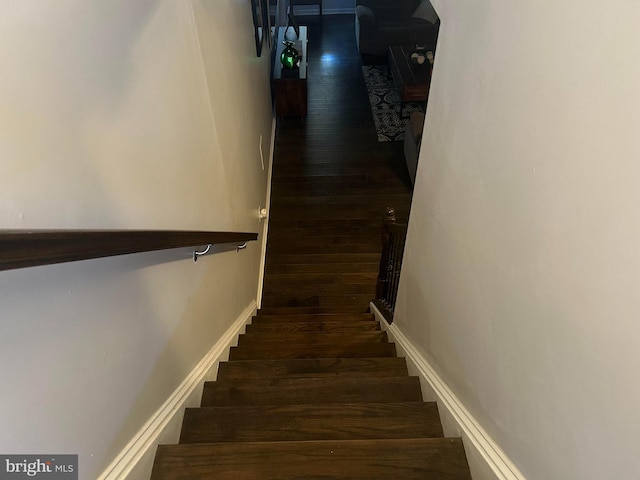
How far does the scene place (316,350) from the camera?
2.78 m

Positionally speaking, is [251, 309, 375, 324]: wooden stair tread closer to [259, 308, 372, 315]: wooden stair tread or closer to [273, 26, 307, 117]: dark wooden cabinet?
[259, 308, 372, 315]: wooden stair tread

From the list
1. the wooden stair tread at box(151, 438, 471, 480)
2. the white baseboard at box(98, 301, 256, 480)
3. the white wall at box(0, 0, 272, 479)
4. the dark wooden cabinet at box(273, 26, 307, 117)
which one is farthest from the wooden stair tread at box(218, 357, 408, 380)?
the dark wooden cabinet at box(273, 26, 307, 117)

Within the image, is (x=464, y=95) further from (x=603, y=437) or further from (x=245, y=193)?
(x=245, y=193)

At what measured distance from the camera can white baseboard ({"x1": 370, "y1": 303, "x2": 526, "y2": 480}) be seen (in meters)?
1.29

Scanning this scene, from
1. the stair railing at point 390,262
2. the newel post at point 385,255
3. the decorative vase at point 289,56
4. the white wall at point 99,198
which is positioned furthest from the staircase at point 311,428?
the decorative vase at point 289,56

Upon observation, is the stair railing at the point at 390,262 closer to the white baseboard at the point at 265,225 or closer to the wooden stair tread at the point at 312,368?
the wooden stair tread at the point at 312,368

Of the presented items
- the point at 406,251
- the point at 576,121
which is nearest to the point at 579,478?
the point at 576,121

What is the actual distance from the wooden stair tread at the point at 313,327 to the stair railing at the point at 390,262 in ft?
0.51

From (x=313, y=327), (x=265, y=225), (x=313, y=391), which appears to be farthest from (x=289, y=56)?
(x=313, y=391)

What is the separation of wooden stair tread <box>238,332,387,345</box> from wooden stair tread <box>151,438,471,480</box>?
1.39 meters

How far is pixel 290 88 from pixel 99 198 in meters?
5.18

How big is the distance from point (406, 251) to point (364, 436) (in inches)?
37.4

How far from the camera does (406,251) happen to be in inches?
92.0

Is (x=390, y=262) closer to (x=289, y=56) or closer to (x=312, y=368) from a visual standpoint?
(x=312, y=368)
